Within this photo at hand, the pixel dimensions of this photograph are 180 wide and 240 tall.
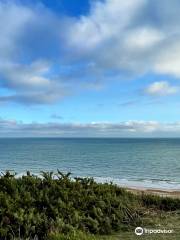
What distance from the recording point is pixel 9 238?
23.4 feet

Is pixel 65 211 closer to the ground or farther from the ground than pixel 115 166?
farther from the ground

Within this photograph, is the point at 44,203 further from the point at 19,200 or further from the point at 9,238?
the point at 9,238

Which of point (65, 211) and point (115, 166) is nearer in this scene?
point (65, 211)

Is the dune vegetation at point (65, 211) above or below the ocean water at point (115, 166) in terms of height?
above

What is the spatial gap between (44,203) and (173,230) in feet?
10.1

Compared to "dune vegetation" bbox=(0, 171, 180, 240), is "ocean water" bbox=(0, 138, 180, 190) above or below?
below

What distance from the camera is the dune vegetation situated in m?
7.32

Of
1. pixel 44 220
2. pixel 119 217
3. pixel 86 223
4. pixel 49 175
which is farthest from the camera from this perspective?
pixel 49 175

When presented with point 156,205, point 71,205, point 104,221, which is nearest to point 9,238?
point 71,205

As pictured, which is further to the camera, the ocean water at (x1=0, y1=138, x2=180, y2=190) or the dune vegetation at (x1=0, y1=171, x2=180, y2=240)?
the ocean water at (x1=0, y1=138, x2=180, y2=190)

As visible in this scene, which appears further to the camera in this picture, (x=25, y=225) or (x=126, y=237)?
(x=126, y=237)

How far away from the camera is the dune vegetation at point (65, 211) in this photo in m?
7.32

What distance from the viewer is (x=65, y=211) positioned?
27.1ft

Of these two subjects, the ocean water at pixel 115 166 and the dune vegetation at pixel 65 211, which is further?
the ocean water at pixel 115 166
